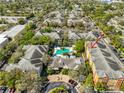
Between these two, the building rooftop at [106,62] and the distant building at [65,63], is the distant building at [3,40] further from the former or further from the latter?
the building rooftop at [106,62]

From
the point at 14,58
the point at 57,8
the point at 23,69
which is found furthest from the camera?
the point at 57,8

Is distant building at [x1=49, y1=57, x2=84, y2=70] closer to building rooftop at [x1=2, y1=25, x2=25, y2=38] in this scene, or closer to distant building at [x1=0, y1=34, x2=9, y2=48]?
distant building at [x1=0, y1=34, x2=9, y2=48]

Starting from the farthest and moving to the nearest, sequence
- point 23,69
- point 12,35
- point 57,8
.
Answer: point 57,8 < point 12,35 < point 23,69

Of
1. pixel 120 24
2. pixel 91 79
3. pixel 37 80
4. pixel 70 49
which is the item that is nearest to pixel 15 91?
pixel 37 80

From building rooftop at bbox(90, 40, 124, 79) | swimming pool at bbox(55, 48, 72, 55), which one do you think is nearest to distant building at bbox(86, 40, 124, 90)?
building rooftop at bbox(90, 40, 124, 79)

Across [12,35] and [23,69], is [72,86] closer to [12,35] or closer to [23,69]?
[23,69]

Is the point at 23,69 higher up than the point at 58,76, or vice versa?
the point at 23,69

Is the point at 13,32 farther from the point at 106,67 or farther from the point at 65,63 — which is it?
the point at 106,67

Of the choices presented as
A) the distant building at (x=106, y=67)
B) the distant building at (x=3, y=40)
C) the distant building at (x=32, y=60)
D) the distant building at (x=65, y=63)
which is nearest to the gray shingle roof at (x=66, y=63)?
the distant building at (x=65, y=63)
